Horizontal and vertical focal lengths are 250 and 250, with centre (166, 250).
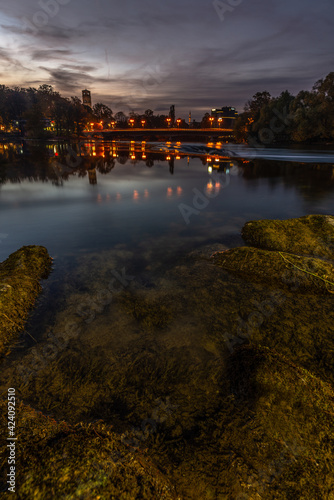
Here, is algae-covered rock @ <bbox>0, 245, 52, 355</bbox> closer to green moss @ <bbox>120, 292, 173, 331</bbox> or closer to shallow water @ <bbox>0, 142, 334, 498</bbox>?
shallow water @ <bbox>0, 142, 334, 498</bbox>

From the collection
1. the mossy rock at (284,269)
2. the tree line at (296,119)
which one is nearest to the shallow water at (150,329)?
the mossy rock at (284,269)

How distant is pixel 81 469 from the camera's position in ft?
9.75

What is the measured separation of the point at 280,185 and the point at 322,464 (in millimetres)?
30590

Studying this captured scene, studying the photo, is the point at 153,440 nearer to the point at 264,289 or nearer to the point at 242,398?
the point at 242,398

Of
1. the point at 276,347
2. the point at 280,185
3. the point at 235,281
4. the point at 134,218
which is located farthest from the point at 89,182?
the point at 276,347

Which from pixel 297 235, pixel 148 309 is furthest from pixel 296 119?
pixel 148 309

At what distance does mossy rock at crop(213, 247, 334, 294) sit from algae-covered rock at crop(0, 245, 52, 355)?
23.4 feet

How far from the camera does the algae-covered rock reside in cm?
660

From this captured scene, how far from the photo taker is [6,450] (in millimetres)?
3400

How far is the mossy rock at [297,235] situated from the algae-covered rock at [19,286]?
9838mm

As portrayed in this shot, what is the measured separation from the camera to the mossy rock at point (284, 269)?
28.4ft

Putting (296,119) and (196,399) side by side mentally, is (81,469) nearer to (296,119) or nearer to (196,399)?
(196,399)

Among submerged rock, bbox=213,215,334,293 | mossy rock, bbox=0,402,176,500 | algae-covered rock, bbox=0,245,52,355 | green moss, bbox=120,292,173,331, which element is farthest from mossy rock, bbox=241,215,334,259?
mossy rock, bbox=0,402,176,500

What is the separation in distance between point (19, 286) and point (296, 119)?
9370 cm
